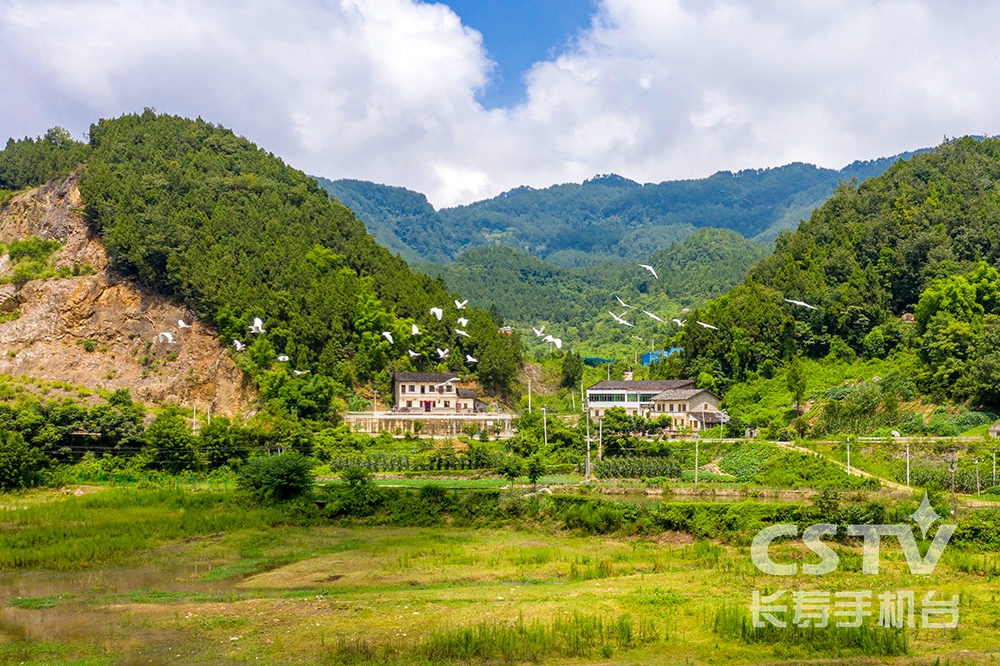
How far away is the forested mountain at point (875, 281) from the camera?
6781cm

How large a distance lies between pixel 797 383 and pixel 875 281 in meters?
16.9

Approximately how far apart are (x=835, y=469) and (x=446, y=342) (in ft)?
123

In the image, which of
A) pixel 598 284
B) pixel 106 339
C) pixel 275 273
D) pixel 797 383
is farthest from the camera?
pixel 598 284

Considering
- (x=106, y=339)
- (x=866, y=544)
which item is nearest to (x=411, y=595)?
(x=866, y=544)

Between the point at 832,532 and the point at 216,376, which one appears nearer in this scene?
the point at 832,532

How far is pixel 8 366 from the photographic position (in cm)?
7462

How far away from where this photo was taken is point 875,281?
7394cm

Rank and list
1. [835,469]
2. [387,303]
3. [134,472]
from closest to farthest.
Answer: [835,469] → [134,472] → [387,303]

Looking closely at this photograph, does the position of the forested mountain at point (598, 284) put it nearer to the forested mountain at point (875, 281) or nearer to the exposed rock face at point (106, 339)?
the forested mountain at point (875, 281)

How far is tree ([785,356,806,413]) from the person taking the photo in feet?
204

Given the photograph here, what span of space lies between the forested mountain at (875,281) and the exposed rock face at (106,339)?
3845cm

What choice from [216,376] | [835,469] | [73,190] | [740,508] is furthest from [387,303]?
[740,508]

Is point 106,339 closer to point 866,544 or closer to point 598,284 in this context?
point 866,544

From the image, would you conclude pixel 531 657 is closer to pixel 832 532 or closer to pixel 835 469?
pixel 832 532
